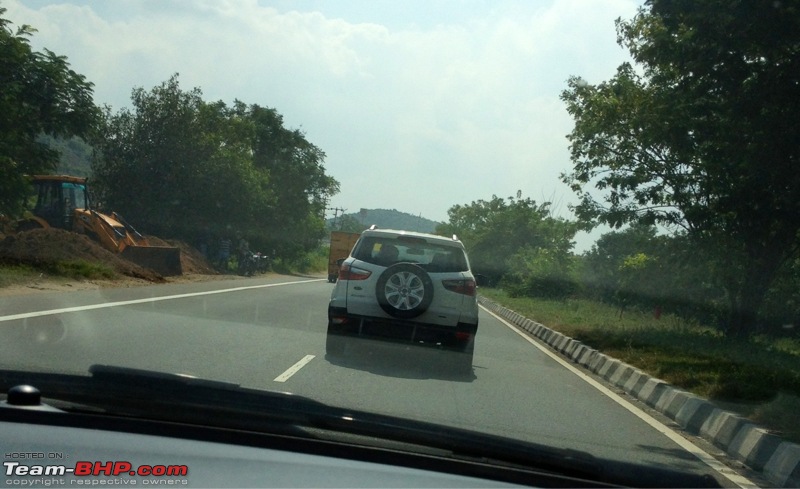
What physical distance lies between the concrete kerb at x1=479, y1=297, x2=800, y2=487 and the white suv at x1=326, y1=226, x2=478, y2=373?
7.47ft

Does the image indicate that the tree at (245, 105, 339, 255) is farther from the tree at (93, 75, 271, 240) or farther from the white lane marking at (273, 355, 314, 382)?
the white lane marking at (273, 355, 314, 382)

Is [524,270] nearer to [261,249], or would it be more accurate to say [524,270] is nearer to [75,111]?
[261,249]

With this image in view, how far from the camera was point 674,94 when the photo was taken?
14.4 metres

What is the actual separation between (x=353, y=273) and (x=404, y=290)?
79 cm

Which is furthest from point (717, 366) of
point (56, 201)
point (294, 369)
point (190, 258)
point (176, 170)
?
point (176, 170)

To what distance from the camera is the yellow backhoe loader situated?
91.2 feet

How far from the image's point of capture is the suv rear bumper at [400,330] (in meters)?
12.0

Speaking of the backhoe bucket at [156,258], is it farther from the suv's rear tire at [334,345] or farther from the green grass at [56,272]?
the suv's rear tire at [334,345]

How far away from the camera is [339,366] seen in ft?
35.6

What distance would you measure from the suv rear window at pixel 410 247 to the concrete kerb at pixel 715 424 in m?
2.84

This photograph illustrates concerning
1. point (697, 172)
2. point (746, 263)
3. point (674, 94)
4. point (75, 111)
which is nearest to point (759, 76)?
point (674, 94)

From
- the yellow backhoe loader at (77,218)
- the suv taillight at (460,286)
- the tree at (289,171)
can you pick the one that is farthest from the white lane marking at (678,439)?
the tree at (289,171)

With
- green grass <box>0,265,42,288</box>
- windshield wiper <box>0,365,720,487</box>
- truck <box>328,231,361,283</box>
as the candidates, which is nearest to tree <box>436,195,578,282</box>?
truck <box>328,231,361,283</box>

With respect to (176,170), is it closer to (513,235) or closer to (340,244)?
(340,244)
